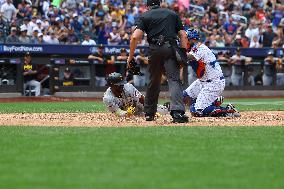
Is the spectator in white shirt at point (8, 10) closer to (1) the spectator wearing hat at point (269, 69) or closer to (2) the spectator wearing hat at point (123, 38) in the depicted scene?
(2) the spectator wearing hat at point (123, 38)

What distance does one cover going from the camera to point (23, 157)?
7.77 m

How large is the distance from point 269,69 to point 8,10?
936cm

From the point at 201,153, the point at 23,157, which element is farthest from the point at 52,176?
the point at 201,153

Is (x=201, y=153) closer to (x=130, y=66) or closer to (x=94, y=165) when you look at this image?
(x=94, y=165)

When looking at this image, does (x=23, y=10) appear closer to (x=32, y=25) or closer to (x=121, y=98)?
(x=32, y=25)

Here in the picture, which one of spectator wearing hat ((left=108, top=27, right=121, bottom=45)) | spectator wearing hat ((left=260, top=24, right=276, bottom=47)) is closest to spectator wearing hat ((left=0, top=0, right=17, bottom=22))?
spectator wearing hat ((left=108, top=27, right=121, bottom=45))

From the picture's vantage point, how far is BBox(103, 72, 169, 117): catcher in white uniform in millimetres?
12977

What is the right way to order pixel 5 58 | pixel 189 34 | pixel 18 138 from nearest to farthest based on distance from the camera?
pixel 18 138, pixel 189 34, pixel 5 58

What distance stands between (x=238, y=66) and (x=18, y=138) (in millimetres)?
17633

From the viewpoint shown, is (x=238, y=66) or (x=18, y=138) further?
(x=238, y=66)

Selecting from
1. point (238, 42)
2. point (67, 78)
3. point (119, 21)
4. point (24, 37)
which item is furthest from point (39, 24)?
point (238, 42)

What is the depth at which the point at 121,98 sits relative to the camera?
44.0ft

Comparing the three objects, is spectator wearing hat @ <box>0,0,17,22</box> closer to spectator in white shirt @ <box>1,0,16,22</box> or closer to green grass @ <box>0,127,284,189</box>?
spectator in white shirt @ <box>1,0,16,22</box>

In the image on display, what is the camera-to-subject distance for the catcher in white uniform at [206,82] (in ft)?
45.1
